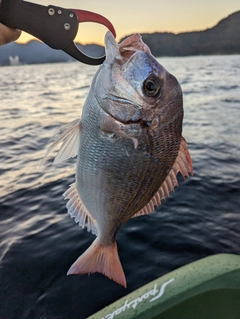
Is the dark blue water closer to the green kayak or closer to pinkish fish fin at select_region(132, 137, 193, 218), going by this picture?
the green kayak

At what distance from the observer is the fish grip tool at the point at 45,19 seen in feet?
5.99

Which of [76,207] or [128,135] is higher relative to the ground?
[128,135]

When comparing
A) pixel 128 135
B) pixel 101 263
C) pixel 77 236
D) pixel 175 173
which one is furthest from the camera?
pixel 77 236

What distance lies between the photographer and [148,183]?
1.71m

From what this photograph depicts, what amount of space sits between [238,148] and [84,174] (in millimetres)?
9182

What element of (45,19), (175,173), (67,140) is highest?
(45,19)

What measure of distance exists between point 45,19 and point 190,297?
99.5 inches

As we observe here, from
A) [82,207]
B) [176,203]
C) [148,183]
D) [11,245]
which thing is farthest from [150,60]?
[176,203]

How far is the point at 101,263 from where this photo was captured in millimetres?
1849

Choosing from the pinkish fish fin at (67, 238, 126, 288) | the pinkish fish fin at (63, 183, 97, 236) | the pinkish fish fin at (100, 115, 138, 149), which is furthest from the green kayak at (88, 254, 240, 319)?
the pinkish fish fin at (100, 115, 138, 149)

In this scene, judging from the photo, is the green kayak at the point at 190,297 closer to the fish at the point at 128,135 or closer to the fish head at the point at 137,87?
the fish at the point at 128,135

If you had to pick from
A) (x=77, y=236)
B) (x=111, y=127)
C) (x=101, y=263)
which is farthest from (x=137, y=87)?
(x=77, y=236)

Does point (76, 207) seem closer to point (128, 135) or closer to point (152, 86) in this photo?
point (128, 135)

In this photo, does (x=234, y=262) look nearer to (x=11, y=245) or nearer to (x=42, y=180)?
(x=11, y=245)
